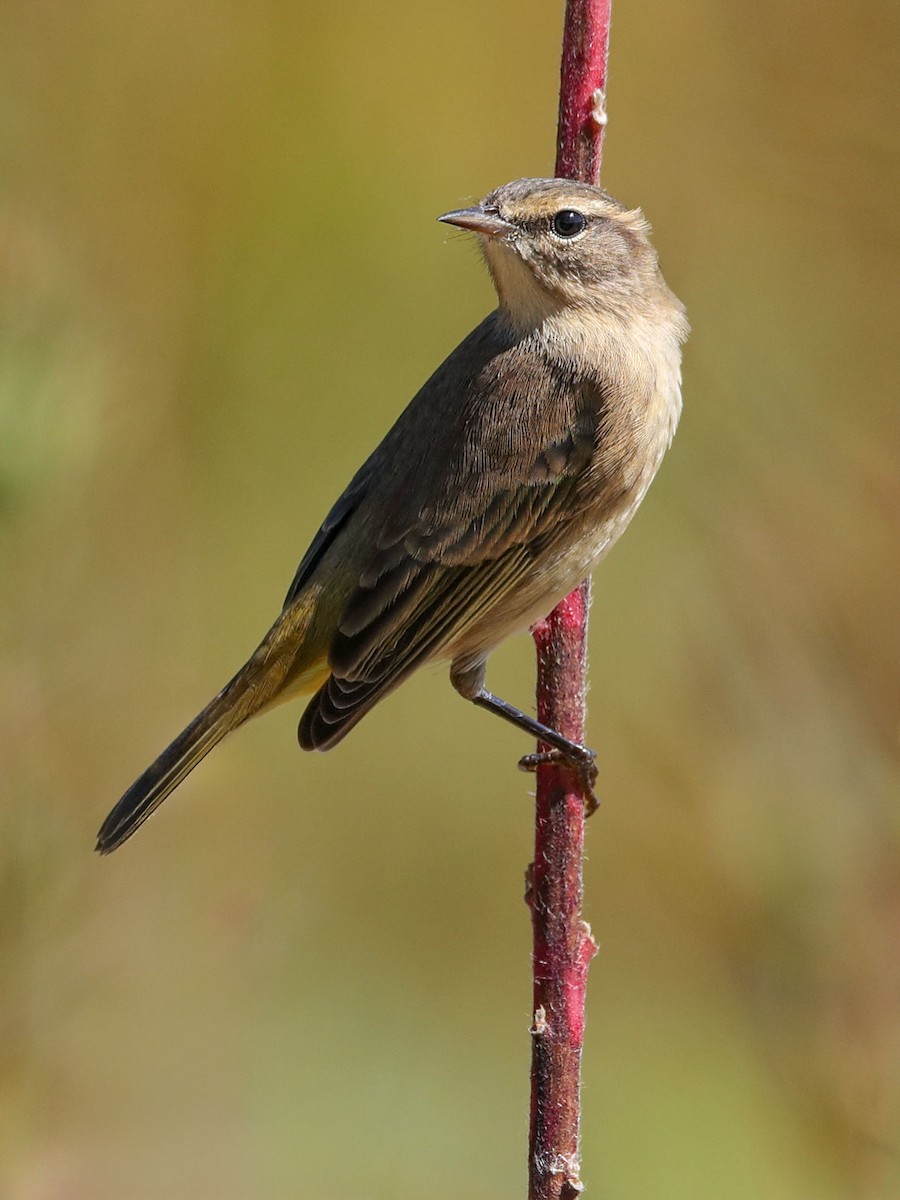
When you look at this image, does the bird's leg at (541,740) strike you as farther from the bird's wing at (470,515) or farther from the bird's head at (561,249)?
the bird's head at (561,249)

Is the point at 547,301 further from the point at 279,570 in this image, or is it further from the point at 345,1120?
the point at 345,1120

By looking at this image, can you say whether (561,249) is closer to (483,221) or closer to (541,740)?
(483,221)

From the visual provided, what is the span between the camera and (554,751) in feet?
11.4

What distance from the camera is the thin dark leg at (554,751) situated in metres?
3.29

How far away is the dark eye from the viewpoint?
11.8ft

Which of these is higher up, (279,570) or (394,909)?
(279,570)

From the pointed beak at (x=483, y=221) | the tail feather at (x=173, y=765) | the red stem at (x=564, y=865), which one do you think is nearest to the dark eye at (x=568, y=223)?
the pointed beak at (x=483, y=221)

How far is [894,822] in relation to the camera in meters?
2.76

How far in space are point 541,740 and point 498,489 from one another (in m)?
0.61

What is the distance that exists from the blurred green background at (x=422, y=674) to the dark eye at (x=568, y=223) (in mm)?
560

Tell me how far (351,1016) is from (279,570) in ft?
4.81

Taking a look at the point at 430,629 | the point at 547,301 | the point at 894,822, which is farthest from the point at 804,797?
the point at 547,301

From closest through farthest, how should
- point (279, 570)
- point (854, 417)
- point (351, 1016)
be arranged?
point (854, 417) → point (351, 1016) → point (279, 570)

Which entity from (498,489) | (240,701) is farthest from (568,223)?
(240,701)
